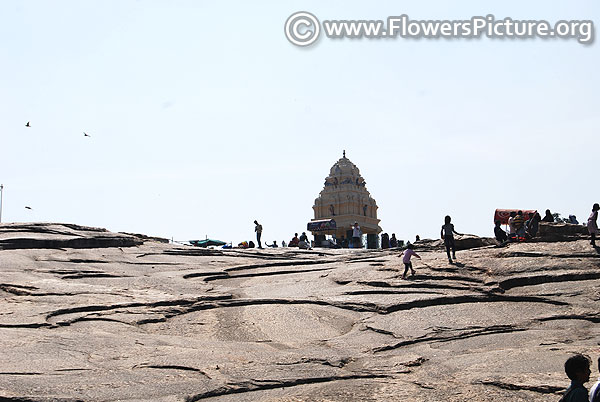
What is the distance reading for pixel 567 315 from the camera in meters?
13.8

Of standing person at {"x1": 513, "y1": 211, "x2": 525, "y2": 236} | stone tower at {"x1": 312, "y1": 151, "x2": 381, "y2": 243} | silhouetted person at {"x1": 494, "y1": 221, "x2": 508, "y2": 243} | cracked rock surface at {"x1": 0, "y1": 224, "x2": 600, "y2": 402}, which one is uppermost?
stone tower at {"x1": 312, "y1": 151, "x2": 381, "y2": 243}

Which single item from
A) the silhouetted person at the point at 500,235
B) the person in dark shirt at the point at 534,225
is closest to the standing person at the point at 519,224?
the silhouetted person at the point at 500,235

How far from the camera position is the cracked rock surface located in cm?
916

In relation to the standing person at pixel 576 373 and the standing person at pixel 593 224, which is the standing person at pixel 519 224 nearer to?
the standing person at pixel 593 224

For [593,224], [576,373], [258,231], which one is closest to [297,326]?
[576,373]

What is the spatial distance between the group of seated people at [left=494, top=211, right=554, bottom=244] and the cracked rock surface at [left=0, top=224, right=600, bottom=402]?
315 cm

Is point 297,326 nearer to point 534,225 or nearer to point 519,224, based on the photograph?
point 534,225

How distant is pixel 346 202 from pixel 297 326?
215ft

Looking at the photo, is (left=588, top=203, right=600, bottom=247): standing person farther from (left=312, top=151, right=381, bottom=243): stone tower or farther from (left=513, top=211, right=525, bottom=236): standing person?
(left=312, top=151, right=381, bottom=243): stone tower

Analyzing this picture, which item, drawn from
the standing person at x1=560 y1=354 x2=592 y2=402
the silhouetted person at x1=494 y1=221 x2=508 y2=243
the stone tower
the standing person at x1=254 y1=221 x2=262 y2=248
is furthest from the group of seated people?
the stone tower

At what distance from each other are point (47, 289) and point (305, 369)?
8257mm

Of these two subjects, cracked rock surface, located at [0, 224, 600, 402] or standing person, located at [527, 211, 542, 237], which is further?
standing person, located at [527, 211, 542, 237]

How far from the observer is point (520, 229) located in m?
24.7

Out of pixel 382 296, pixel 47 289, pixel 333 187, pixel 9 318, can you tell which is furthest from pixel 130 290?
pixel 333 187
